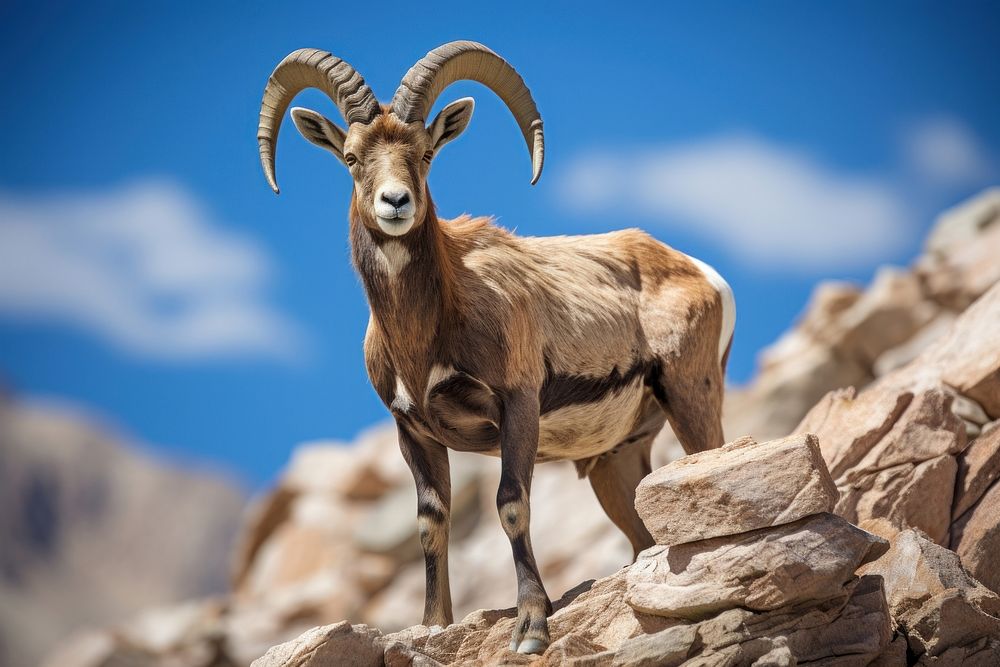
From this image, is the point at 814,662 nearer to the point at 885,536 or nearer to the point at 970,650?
the point at 970,650

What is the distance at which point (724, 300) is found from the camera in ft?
30.7

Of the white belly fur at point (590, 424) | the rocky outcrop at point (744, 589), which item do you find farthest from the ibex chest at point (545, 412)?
the rocky outcrop at point (744, 589)

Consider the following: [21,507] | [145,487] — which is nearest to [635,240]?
[21,507]

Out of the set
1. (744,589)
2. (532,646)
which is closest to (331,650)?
(532,646)

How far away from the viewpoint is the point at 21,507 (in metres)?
56.0

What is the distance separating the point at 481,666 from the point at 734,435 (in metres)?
13.0

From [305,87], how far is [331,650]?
3897mm

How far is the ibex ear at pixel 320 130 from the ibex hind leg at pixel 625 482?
3.30 metres

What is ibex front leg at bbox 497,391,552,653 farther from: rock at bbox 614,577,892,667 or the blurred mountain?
the blurred mountain

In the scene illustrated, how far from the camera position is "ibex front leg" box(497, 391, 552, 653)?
23.4 feet

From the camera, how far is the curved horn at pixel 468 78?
7.69m

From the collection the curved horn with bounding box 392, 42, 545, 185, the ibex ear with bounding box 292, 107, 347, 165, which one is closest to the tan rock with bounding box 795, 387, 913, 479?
the curved horn with bounding box 392, 42, 545, 185

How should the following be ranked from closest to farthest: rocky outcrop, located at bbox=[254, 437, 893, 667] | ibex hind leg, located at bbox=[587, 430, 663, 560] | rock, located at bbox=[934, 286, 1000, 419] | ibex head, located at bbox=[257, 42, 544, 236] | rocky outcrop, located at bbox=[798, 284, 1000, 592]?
1. rocky outcrop, located at bbox=[254, 437, 893, 667]
2. ibex head, located at bbox=[257, 42, 544, 236]
3. rocky outcrop, located at bbox=[798, 284, 1000, 592]
4. ibex hind leg, located at bbox=[587, 430, 663, 560]
5. rock, located at bbox=[934, 286, 1000, 419]

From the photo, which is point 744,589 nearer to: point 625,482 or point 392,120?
point 625,482
